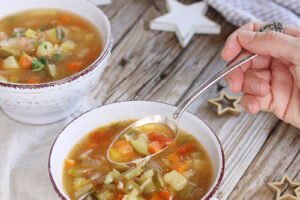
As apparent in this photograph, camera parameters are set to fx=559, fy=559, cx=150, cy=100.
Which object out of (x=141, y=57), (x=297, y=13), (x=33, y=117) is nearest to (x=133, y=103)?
(x=33, y=117)

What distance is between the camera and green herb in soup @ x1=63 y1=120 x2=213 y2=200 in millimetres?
1773

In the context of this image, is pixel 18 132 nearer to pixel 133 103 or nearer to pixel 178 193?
pixel 133 103

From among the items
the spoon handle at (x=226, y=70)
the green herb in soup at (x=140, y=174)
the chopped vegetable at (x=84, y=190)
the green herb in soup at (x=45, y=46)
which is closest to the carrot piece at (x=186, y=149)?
the green herb in soup at (x=140, y=174)

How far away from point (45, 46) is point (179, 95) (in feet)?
2.01

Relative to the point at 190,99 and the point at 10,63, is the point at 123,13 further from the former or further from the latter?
the point at 190,99

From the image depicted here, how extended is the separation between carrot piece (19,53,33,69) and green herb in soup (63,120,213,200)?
1.48ft

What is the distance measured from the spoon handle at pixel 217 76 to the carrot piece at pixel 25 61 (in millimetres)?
655

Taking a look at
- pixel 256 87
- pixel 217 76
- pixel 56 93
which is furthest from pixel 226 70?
pixel 56 93

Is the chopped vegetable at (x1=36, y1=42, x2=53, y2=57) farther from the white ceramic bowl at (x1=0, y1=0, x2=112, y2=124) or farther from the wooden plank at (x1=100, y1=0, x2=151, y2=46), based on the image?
the wooden plank at (x1=100, y1=0, x2=151, y2=46)

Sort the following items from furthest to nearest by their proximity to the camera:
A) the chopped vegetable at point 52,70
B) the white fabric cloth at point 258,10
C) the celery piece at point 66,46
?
1. the white fabric cloth at point 258,10
2. the celery piece at point 66,46
3. the chopped vegetable at point 52,70

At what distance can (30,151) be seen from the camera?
2.21 metres

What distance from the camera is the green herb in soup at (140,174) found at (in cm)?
177

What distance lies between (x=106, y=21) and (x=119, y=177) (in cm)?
80

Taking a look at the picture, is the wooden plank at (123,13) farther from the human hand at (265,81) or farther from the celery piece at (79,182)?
the celery piece at (79,182)
